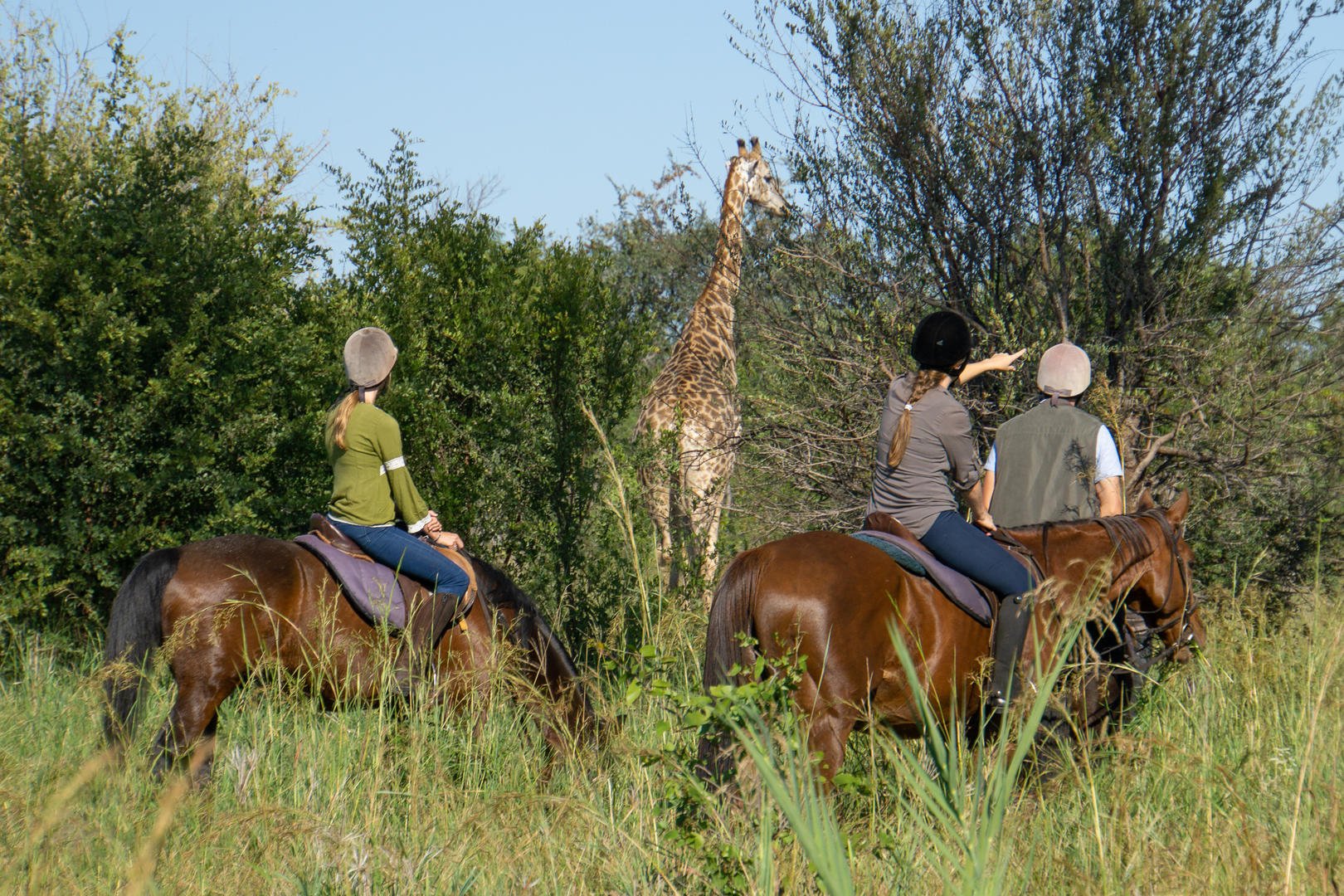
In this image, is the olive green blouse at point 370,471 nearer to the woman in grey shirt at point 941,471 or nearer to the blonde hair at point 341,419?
the blonde hair at point 341,419

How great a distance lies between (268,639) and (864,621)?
2.67 m

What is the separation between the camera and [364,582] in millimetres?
5395

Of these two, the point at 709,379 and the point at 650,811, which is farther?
the point at 709,379

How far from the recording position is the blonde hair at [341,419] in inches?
217

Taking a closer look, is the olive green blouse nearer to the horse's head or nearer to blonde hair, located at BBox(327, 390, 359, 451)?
blonde hair, located at BBox(327, 390, 359, 451)

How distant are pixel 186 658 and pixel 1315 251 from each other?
6.72m

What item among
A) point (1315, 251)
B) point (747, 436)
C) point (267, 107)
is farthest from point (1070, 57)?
point (267, 107)

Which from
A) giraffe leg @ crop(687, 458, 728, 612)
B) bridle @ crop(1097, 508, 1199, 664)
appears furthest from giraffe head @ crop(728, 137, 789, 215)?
bridle @ crop(1097, 508, 1199, 664)

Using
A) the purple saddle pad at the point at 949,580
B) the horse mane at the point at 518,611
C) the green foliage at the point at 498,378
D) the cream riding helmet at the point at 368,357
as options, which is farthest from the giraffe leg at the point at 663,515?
the purple saddle pad at the point at 949,580

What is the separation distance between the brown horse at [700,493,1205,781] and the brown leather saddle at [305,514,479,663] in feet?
5.43

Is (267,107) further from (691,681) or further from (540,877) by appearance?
(540,877)

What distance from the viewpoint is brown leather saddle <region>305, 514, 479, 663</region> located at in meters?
5.48

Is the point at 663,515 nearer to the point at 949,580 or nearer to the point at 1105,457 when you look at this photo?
the point at 1105,457

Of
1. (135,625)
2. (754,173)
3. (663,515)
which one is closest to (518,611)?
(135,625)
